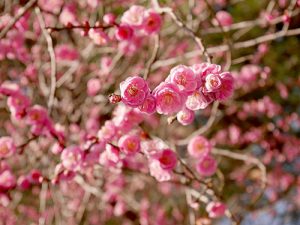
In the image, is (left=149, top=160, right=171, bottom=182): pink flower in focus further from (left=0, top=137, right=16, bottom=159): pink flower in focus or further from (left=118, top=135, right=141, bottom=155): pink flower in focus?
(left=0, top=137, right=16, bottom=159): pink flower in focus

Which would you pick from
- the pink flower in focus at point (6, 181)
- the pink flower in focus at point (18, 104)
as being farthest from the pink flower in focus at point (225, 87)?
the pink flower in focus at point (6, 181)

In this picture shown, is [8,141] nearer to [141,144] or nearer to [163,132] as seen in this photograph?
[141,144]

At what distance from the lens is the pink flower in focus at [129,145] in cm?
188

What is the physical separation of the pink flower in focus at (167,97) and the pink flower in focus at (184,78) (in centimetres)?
1

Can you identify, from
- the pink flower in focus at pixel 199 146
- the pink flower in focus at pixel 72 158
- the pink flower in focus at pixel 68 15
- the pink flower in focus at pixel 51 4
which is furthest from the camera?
the pink flower in focus at pixel 51 4

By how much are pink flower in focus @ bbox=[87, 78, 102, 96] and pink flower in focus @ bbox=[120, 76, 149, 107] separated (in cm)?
238

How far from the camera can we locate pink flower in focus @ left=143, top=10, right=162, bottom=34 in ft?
7.02

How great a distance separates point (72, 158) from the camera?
2.00 meters

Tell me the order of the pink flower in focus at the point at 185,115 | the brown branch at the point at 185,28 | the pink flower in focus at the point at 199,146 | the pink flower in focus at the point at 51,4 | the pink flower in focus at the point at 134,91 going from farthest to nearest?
the pink flower in focus at the point at 51,4, the pink flower in focus at the point at 199,146, the brown branch at the point at 185,28, the pink flower in focus at the point at 185,115, the pink flower in focus at the point at 134,91

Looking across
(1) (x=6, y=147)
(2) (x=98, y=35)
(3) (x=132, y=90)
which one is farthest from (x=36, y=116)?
(3) (x=132, y=90)

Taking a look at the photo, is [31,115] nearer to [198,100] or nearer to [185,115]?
[185,115]

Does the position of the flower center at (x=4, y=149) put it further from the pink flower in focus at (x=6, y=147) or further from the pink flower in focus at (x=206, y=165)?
the pink flower in focus at (x=206, y=165)

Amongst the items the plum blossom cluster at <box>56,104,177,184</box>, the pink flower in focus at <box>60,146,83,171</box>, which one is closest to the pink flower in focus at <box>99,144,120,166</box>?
the plum blossom cluster at <box>56,104,177,184</box>

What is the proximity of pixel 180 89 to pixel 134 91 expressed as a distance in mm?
114
